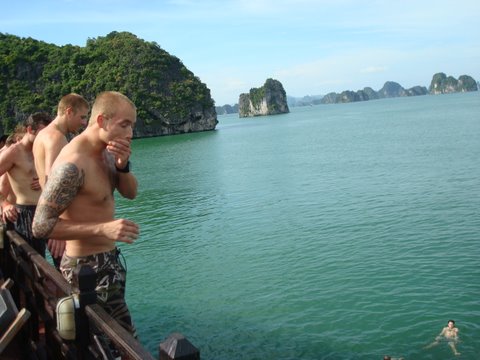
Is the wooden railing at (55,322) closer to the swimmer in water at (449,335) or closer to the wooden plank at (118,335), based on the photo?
the wooden plank at (118,335)

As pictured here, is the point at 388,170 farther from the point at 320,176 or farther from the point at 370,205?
the point at 370,205

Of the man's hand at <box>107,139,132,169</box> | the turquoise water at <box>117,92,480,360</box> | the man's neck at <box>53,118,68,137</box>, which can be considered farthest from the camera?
the turquoise water at <box>117,92,480,360</box>

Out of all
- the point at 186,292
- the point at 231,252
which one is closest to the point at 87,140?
the point at 186,292

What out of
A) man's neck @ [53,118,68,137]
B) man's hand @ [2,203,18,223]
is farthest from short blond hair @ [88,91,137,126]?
man's hand @ [2,203,18,223]

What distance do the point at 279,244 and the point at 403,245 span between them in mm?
4177

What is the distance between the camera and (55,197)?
337 centimetres

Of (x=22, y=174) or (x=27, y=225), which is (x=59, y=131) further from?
(x=27, y=225)

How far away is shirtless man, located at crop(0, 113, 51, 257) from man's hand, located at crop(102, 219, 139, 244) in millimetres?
3291

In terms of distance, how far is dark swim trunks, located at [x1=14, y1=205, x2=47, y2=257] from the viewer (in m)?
6.35

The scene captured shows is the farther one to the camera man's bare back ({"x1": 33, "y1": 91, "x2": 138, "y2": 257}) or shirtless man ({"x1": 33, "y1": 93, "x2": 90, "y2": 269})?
shirtless man ({"x1": 33, "y1": 93, "x2": 90, "y2": 269})

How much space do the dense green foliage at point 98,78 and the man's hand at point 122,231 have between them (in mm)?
100579

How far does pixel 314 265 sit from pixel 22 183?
413 inches

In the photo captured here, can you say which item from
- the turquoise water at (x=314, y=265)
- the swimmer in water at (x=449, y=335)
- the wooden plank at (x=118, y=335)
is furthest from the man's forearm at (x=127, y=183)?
the swimmer in water at (x=449, y=335)

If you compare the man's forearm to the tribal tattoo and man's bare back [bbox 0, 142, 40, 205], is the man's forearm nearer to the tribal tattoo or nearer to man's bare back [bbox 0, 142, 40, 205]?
the tribal tattoo
